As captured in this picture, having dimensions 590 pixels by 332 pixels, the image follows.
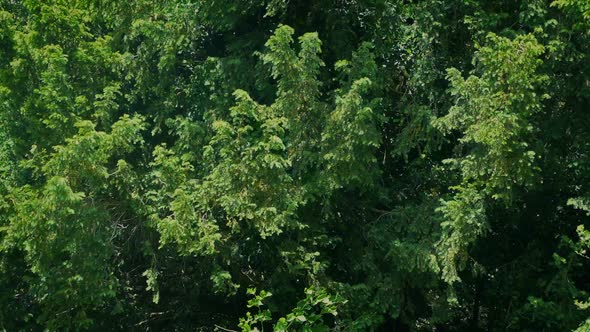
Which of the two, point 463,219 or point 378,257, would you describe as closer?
point 463,219

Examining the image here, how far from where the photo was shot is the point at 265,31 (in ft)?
31.2

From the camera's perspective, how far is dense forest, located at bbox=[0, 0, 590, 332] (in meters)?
7.98

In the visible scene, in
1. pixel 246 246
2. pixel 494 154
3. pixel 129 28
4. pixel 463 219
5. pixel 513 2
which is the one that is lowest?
pixel 246 246

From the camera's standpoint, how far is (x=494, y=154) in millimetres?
7746

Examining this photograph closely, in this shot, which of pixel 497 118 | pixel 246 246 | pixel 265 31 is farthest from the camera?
pixel 265 31

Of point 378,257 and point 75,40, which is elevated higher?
point 75,40

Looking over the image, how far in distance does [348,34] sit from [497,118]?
235cm

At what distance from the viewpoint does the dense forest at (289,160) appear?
7984mm

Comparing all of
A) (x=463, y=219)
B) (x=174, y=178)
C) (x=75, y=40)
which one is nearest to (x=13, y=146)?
(x=75, y=40)

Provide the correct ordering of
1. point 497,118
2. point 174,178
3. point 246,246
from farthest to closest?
point 246,246 → point 174,178 → point 497,118

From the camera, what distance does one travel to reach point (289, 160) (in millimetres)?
8367

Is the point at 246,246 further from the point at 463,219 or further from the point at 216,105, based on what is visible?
the point at 463,219

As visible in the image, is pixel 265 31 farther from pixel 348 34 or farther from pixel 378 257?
pixel 378 257

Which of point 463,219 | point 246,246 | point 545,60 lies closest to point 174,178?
point 246,246
